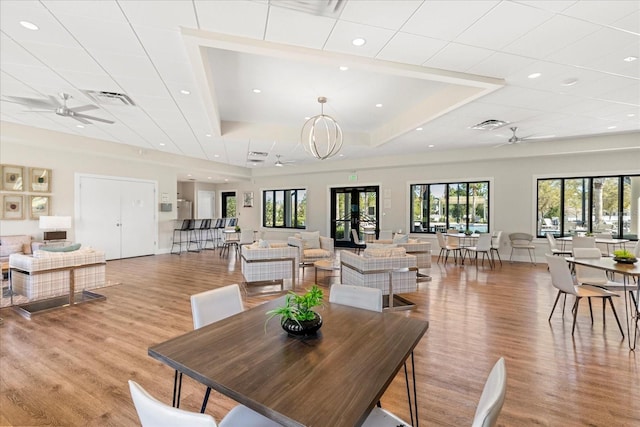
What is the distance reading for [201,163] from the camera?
10.0 meters

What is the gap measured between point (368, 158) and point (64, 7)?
26.7ft

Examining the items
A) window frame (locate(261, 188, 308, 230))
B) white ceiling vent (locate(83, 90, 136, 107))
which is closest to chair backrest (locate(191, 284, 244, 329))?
white ceiling vent (locate(83, 90, 136, 107))

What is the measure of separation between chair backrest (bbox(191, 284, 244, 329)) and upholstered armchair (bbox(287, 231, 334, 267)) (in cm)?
353

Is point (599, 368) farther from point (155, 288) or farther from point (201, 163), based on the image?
point (201, 163)

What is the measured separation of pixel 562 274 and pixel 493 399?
3.35 metres

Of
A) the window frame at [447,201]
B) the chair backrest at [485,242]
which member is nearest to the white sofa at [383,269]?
the chair backrest at [485,242]

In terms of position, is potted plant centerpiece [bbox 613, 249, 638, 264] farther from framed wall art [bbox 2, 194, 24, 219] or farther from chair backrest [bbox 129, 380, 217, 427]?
framed wall art [bbox 2, 194, 24, 219]

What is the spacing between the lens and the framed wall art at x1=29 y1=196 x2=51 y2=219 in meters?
6.75

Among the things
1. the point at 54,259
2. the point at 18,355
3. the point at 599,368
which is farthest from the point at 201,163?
the point at 599,368

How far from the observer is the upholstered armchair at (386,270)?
4.03 meters

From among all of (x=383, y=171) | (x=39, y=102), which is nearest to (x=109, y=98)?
(x=39, y=102)

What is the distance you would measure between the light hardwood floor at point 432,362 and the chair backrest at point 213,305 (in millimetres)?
720

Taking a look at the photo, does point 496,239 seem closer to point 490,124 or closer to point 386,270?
point 490,124

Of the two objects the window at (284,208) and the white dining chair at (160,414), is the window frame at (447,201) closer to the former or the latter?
the window at (284,208)
